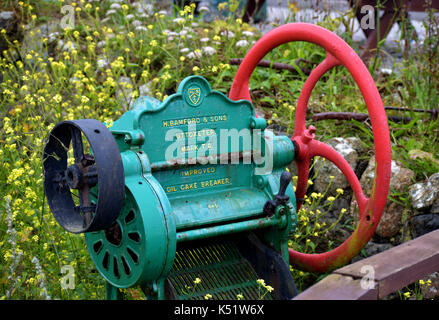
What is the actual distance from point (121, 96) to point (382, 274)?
2.79 metres

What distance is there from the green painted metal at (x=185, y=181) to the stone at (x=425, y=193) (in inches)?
46.3

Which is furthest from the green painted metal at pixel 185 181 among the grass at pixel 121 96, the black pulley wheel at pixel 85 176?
the grass at pixel 121 96

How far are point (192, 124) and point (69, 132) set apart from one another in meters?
0.61

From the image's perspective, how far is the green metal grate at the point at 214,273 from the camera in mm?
3105

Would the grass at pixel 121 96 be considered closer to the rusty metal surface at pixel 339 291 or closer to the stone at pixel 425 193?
the stone at pixel 425 193

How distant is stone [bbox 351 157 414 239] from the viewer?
Answer: 4.04 meters

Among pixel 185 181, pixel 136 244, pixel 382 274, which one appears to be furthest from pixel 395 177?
pixel 136 244

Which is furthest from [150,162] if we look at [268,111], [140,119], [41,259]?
[268,111]

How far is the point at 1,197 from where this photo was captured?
3697 millimetres

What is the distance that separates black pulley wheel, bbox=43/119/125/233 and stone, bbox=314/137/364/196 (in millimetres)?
1976

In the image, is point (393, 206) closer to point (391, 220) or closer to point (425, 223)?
point (391, 220)

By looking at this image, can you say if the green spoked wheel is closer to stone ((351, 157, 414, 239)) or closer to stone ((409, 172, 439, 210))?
stone ((351, 157, 414, 239))

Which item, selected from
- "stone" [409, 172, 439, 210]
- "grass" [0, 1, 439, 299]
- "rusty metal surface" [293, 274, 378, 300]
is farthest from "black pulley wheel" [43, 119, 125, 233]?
"stone" [409, 172, 439, 210]

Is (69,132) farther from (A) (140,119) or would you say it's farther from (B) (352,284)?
(B) (352,284)
